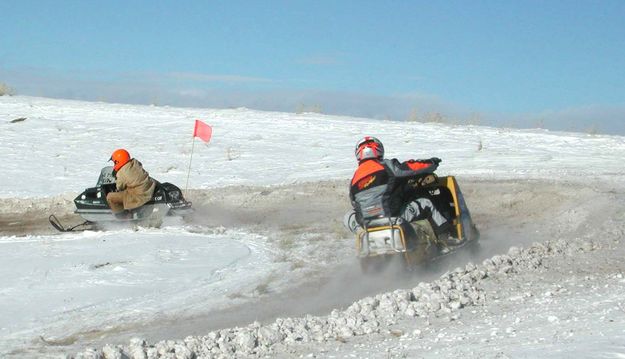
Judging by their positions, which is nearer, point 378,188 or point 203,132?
point 378,188

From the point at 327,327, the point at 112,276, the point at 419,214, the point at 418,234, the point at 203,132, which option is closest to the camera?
the point at 327,327

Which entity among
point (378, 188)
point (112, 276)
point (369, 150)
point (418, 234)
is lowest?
point (112, 276)

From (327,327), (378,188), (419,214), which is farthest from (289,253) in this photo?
(327,327)

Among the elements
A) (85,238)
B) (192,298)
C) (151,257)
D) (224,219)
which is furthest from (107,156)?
(192,298)

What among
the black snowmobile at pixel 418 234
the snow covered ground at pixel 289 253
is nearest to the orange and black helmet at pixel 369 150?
the black snowmobile at pixel 418 234

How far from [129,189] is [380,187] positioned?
6.58 metres

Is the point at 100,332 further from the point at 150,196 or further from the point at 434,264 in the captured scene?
the point at 150,196

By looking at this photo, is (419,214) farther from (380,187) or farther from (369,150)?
(369,150)

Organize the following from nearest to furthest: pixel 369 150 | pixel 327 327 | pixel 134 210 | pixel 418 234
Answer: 1. pixel 327 327
2. pixel 418 234
3. pixel 369 150
4. pixel 134 210

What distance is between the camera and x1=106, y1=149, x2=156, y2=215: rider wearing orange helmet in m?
15.3

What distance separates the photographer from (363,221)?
408 inches

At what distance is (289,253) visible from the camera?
1256 cm

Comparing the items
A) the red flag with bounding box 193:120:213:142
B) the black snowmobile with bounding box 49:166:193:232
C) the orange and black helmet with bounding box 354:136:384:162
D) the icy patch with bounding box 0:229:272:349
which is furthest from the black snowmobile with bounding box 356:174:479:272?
the red flag with bounding box 193:120:213:142

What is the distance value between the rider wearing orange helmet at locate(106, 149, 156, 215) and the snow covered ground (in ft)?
2.28
